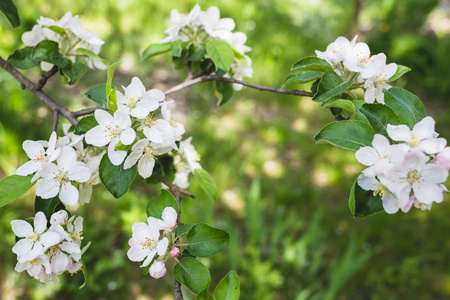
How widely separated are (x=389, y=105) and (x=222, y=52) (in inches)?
16.8

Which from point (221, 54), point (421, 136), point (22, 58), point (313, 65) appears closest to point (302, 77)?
point (313, 65)

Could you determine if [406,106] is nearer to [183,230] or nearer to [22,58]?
[183,230]

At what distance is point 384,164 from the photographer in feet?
2.04

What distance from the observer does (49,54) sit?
A: 94 centimetres

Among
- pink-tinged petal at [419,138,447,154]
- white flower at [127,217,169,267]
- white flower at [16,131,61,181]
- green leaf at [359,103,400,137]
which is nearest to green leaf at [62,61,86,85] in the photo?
white flower at [16,131,61,181]

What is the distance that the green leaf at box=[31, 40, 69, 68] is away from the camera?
92cm

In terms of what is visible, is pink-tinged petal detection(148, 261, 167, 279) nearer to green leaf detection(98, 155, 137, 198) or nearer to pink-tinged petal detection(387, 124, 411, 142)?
green leaf detection(98, 155, 137, 198)

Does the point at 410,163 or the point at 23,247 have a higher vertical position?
the point at 410,163

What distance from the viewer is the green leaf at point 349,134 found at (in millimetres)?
702

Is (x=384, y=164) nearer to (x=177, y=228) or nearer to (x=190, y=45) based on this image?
(x=177, y=228)

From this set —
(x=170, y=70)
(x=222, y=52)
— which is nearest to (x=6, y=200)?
(x=222, y=52)

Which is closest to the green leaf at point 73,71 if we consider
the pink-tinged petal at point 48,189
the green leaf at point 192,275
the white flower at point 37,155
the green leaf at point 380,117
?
the white flower at point 37,155

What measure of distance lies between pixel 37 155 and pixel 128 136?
0.23m

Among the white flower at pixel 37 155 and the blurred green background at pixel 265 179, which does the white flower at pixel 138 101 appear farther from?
the blurred green background at pixel 265 179
